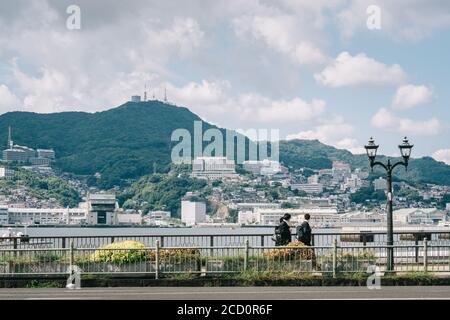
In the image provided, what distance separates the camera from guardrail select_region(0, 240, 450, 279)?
2528 cm

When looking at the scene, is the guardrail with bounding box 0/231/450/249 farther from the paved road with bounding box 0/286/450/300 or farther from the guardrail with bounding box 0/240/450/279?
the paved road with bounding box 0/286/450/300

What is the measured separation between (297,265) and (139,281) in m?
5.04

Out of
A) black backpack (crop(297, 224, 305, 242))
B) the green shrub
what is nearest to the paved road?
the green shrub

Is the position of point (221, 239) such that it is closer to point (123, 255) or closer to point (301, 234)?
point (301, 234)

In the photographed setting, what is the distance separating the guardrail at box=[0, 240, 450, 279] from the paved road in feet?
5.60

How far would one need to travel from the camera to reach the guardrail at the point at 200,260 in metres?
25.3

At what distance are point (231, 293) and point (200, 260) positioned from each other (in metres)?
4.44

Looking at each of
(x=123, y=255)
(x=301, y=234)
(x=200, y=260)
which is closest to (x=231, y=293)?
(x=200, y=260)

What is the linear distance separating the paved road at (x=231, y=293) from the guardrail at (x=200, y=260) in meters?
1.71

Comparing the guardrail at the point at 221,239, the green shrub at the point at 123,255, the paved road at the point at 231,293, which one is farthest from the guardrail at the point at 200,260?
the paved road at the point at 231,293

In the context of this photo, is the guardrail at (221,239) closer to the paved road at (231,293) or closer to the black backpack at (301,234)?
the black backpack at (301,234)

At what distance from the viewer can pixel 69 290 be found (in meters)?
23.0

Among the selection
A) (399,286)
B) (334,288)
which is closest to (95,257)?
(334,288)

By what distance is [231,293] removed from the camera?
21297mm
